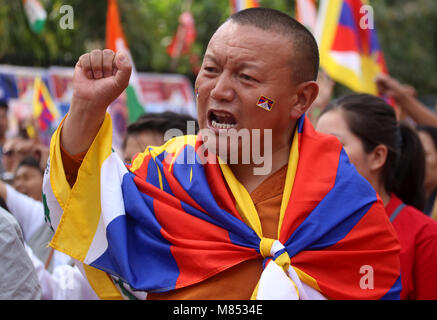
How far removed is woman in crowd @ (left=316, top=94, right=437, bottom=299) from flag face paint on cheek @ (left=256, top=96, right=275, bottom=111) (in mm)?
1061

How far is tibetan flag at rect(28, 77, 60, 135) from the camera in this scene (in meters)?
8.90

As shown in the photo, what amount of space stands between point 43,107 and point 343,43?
18.6ft

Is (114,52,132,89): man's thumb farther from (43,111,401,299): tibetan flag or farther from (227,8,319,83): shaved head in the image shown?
(227,8,319,83): shaved head

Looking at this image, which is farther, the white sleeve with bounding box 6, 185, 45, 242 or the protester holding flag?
the white sleeve with bounding box 6, 185, 45, 242

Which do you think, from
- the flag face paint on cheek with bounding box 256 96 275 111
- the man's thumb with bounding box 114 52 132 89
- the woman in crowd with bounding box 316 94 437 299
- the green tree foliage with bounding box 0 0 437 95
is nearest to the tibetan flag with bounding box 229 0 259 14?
the woman in crowd with bounding box 316 94 437 299

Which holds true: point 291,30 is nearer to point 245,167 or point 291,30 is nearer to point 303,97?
point 303,97

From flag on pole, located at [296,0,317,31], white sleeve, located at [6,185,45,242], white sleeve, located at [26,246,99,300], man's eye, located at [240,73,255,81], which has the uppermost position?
man's eye, located at [240,73,255,81]

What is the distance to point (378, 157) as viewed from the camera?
307 cm

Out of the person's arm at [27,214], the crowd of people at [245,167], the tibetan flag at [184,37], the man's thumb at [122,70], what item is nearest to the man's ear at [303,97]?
the crowd of people at [245,167]

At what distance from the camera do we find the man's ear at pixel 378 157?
304 centimetres

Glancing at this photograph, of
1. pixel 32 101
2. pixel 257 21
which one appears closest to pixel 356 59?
pixel 257 21

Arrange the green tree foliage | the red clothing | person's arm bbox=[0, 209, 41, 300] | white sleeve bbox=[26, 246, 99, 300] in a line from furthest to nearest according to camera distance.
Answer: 1. the green tree foliage
2. the red clothing
3. white sleeve bbox=[26, 246, 99, 300]
4. person's arm bbox=[0, 209, 41, 300]

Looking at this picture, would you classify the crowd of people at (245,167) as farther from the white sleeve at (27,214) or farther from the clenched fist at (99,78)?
the white sleeve at (27,214)
